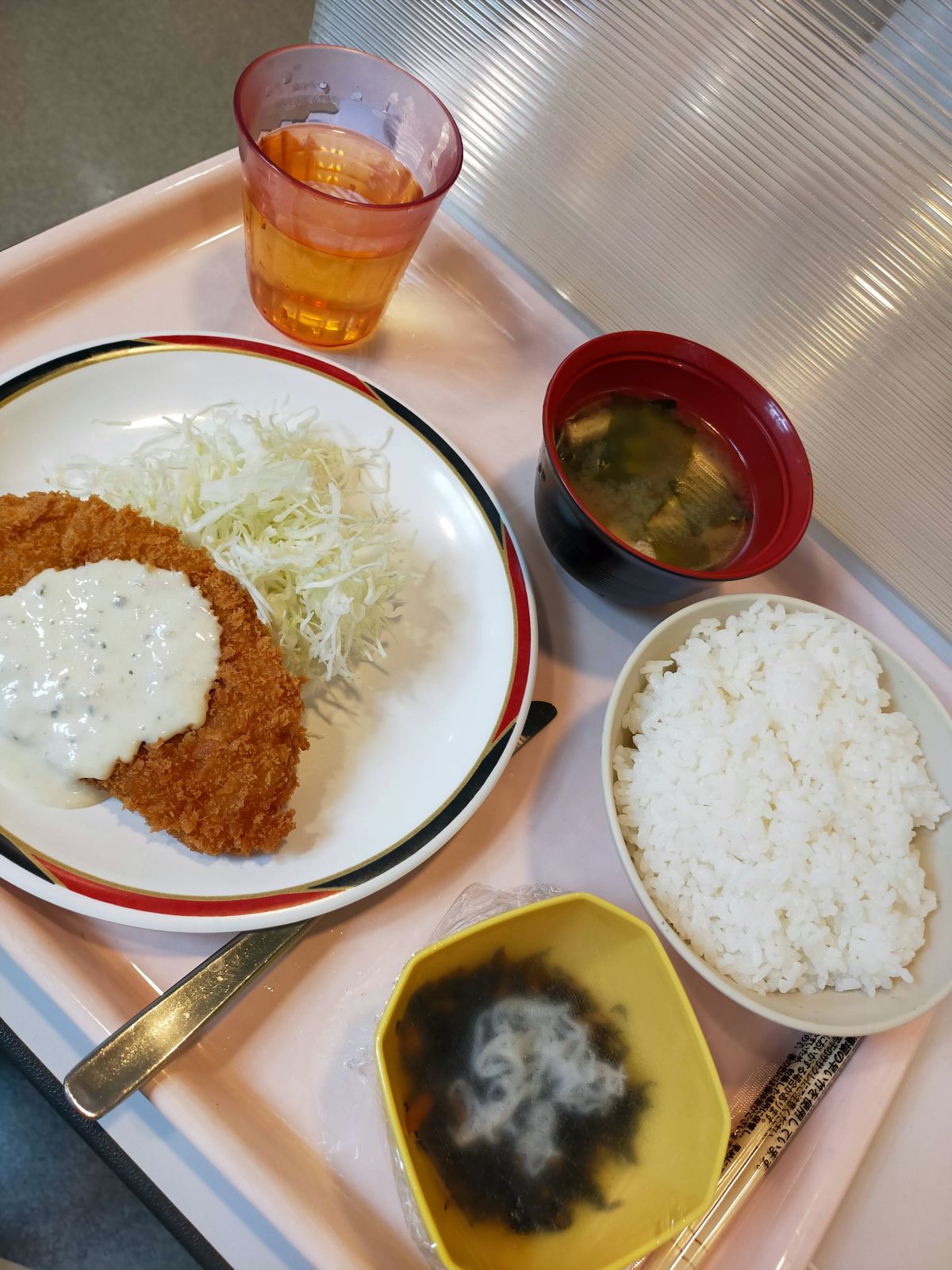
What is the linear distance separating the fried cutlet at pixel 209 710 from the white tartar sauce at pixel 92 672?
1.0 inches

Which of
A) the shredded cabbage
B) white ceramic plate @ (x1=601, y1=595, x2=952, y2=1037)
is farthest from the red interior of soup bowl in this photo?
the shredded cabbage

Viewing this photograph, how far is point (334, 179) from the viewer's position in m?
1.54

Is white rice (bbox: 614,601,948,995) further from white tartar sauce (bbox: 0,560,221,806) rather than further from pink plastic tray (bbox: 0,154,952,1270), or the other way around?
white tartar sauce (bbox: 0,560,221,806)

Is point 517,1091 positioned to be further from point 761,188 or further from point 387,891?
point 761,188

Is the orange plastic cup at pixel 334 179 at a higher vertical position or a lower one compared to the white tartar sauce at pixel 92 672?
higher

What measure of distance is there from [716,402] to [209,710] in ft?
3.21

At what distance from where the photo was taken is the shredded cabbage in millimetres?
1285

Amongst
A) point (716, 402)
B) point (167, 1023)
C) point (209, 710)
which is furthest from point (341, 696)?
point (716, 402)

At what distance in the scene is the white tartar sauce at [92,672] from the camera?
1.07 metres

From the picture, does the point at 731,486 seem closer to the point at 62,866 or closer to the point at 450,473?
the point at 450,473

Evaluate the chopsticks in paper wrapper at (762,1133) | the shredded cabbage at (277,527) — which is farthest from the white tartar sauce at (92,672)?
the chopsticks in paper wrapper at (762,1133)

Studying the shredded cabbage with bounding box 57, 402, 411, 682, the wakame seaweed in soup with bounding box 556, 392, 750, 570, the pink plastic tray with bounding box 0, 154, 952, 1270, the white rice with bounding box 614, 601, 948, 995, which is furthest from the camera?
the wakame seaweed in soup with bounding box 556, 392, 750, 570

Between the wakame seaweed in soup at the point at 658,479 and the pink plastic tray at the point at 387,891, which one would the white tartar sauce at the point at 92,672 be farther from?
the wakame seaweed in soup at the point at 658,479

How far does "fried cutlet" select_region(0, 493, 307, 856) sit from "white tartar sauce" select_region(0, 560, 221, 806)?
25 mm
